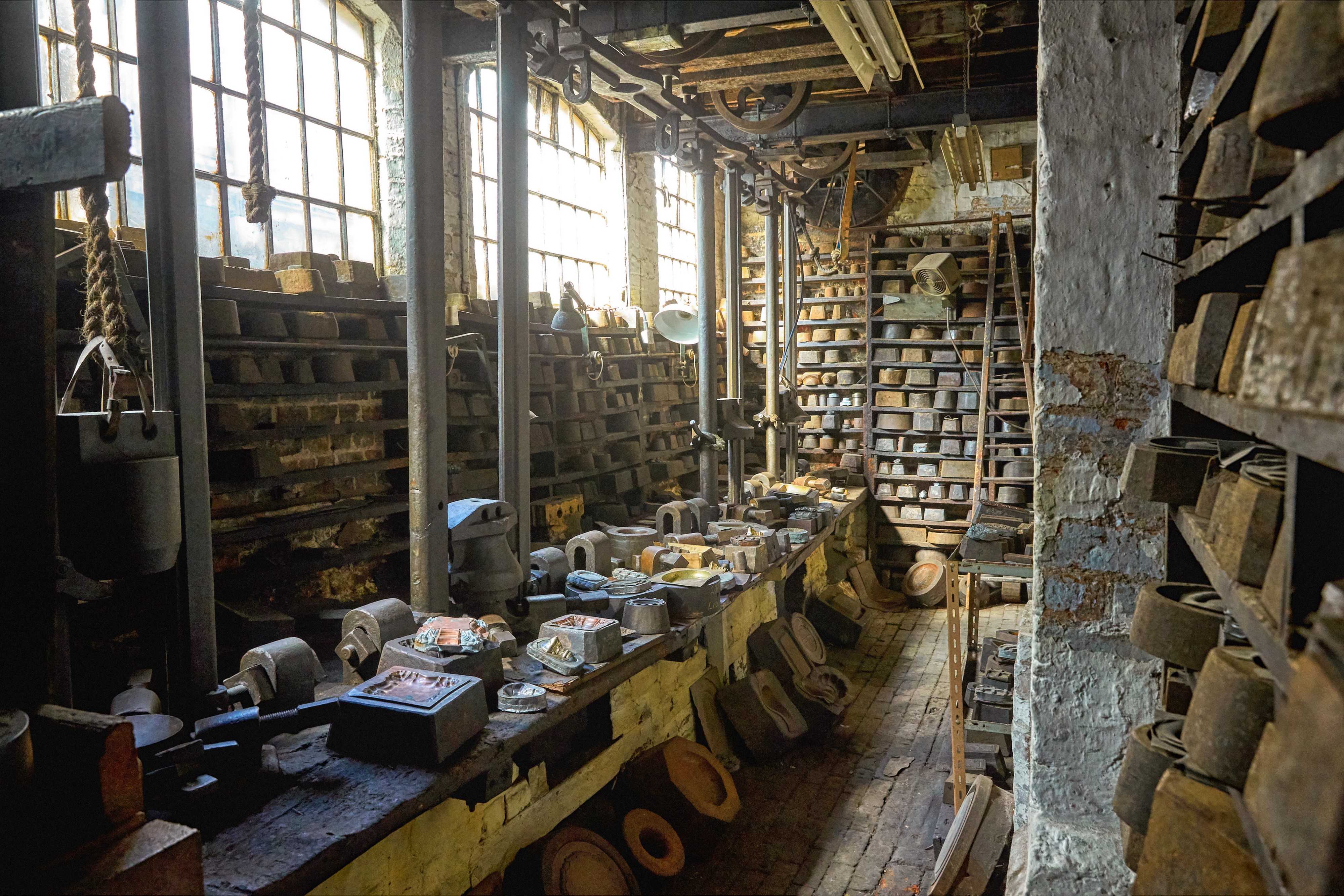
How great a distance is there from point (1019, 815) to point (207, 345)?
367 centimetres

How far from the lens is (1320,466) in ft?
3.49

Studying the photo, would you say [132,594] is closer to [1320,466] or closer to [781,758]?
[781,758]

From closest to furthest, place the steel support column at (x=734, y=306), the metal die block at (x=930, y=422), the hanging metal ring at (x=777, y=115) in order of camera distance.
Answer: the hanging metal ring at (x=777, y=115) → the steel support column at (x=734, y=306) → the metal die block at (x=930, y=422)

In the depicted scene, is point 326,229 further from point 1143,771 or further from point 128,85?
point 1143,771

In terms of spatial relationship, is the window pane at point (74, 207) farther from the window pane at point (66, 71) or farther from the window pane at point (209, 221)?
the window pane at point (209, 221)

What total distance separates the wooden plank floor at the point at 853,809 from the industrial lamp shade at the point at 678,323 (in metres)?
2.89

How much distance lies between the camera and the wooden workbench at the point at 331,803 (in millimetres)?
2027

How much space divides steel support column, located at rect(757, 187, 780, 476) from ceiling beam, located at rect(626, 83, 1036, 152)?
836mm

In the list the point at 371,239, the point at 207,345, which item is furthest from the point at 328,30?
the point at 207,345

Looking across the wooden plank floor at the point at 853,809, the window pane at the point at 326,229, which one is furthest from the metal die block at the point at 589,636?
the window pane at the point at 326,229

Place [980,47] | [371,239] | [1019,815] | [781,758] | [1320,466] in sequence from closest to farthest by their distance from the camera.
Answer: [1320,466], [1019,815], [781,758], [371,239], [980,47]

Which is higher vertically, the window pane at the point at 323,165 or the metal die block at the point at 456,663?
the window pane at the point at 323,165

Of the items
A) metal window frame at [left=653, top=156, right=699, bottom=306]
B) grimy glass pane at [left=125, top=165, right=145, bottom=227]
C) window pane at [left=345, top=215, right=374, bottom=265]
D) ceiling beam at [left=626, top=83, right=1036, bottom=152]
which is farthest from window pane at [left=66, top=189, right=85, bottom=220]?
metal window frame at [left=653, top=156, right=699, bottom=306]

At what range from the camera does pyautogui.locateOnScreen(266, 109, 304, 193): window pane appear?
189 inches
